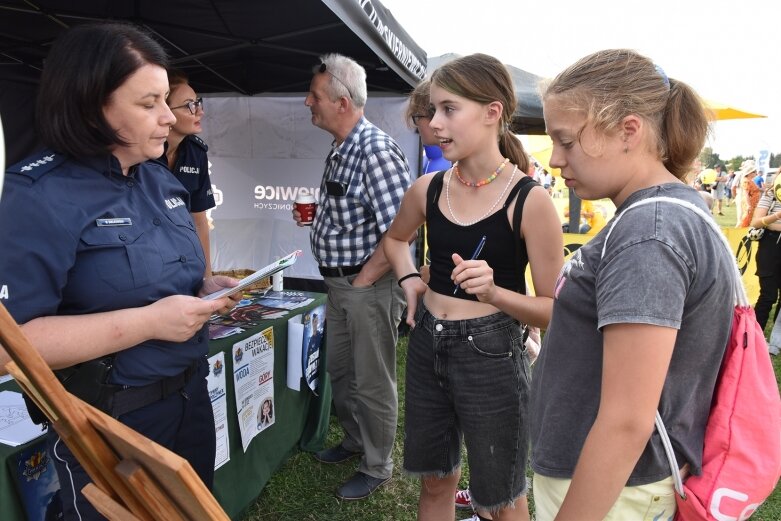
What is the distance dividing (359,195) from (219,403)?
1123 millimetres

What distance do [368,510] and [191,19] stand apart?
336cm

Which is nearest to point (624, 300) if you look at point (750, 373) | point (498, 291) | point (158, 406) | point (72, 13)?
point (750, 373)

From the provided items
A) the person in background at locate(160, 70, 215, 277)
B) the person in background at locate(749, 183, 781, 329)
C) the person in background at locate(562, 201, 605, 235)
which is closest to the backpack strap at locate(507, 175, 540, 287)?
the person in background at locate(160, 70, 215, 277)

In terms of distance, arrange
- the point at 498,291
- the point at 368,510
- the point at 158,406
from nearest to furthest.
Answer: the point at 158,406
the point at 498,291
the point at 368,510

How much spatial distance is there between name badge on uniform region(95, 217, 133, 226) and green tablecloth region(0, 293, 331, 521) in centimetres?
87

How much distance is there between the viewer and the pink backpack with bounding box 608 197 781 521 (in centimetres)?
83

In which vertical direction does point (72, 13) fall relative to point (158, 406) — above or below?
above

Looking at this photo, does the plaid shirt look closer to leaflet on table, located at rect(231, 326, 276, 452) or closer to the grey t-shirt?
leaflet on table, located at rect(231, 326, 276, 452)

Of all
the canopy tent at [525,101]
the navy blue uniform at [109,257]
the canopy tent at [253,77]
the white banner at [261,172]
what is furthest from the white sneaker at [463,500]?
the canopy tent at [525,101]

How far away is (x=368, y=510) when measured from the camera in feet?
8.07

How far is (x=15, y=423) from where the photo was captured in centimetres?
146

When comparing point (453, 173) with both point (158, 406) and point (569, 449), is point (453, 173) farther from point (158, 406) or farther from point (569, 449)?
point (158, 406)

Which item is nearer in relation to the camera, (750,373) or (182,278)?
(750,373)

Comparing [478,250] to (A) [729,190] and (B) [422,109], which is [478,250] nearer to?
(B) [422,109]
